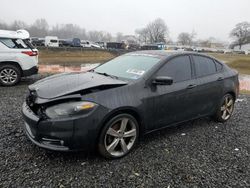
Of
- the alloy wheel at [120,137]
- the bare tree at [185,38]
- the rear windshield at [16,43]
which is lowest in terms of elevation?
the alloy wheel at [120,137]

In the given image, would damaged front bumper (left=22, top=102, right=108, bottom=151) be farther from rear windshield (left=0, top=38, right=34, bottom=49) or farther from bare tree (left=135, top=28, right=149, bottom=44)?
bare tree (left=135, top=28, right=149, bottom=44)

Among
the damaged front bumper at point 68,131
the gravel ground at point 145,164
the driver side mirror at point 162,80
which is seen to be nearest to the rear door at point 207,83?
the gravel ground at point 145,164

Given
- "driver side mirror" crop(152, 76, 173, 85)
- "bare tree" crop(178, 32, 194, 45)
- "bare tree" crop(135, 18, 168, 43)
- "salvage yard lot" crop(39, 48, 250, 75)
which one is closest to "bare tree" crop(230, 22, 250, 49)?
"bare tree" crop(178, 32, 194, 45)

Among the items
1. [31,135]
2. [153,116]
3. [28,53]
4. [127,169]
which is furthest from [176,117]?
[28,53]

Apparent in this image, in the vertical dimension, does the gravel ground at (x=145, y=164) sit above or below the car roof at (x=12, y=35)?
below

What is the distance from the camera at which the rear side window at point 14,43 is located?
26.3 feet

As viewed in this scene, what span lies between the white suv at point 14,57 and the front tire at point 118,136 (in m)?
6.11

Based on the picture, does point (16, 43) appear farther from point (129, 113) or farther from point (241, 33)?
point (241, 33)

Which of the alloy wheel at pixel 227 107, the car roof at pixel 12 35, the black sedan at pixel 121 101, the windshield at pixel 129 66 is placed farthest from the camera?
the car roof at pixel 12 35

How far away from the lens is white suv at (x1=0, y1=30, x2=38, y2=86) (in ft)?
26.4

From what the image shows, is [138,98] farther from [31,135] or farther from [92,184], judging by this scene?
[31,135]

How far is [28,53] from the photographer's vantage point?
27.4 feet

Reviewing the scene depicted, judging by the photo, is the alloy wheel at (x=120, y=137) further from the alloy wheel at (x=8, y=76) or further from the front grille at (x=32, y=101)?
the alloy wheel at (x=8, y=76)

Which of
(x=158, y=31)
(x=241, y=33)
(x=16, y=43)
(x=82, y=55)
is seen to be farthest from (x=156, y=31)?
(x=16, y=43)
